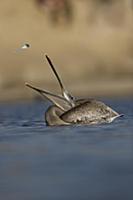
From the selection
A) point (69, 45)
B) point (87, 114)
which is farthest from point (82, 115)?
point (69, 45)

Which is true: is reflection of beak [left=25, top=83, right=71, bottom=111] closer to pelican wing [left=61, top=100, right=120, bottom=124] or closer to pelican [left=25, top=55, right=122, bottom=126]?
pelican [left=25, top=55, right=122, bottom=126]

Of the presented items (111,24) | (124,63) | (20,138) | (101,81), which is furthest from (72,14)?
(20,138)

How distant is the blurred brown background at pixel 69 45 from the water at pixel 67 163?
23266 millimetres

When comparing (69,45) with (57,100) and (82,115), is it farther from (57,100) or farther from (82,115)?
(82,115)

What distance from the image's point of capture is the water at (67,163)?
11.9 m

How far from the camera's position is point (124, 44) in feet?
178

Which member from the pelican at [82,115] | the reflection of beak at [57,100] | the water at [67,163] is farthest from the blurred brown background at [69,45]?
the water at [67,163]

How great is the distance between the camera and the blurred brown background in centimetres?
4669

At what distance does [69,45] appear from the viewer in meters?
53.4

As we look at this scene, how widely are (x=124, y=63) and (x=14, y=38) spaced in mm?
5771

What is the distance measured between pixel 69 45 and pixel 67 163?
130 ft

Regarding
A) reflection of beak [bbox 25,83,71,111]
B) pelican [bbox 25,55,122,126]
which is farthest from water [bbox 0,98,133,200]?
reflection of beak [bbox 25,83,71,111]

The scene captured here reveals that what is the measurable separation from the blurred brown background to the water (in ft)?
76.3

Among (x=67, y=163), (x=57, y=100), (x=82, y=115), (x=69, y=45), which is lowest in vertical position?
(x=67, y=163)
